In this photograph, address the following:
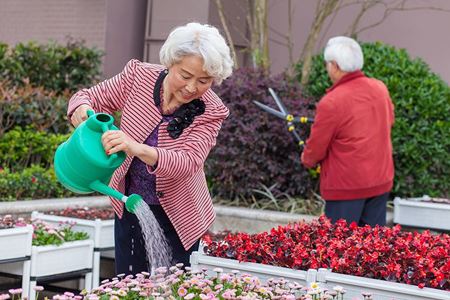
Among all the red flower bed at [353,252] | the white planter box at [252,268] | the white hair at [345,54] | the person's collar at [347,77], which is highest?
the white hair at [345,54]

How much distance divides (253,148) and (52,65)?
3.02 m

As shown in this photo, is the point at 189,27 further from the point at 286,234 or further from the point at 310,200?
the point at 310,200

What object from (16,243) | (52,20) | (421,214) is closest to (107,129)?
(16,243)

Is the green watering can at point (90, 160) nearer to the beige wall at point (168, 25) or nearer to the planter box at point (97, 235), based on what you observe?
the planter box at point (97, 235)

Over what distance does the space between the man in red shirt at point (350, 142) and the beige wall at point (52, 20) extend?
5.12m

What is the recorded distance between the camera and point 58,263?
21.1ft

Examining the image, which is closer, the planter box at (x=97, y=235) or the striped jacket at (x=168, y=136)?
the striped jacket at (x=168, y=136)

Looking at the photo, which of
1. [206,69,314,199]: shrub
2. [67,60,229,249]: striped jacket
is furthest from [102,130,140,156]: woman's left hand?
[206,69,314,199]: shrub

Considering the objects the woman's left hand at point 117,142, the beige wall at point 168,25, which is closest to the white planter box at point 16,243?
the woman's left hand at point 117,142

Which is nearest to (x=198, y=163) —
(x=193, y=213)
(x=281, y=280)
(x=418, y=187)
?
(x=193, y=213)

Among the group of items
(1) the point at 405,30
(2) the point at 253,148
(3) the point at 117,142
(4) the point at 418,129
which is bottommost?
(2) the point at 253,148

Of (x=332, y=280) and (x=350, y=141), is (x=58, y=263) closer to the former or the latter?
(x=350, y=141)

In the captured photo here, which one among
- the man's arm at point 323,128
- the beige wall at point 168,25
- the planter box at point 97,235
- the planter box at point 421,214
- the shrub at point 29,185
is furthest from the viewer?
the beige wall at point 168,25

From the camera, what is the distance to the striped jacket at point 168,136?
4340 mm
